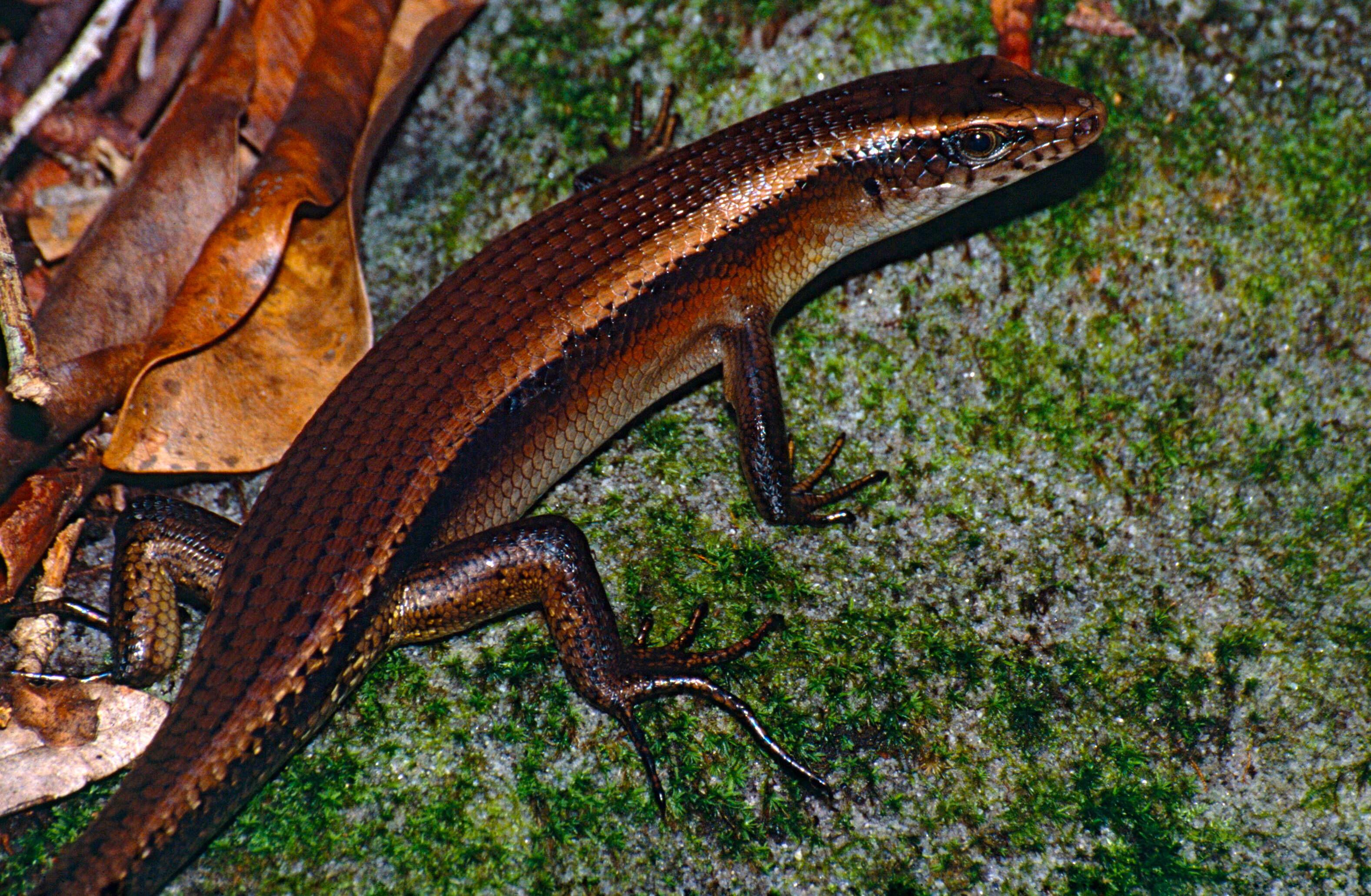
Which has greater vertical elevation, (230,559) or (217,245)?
(217,245)

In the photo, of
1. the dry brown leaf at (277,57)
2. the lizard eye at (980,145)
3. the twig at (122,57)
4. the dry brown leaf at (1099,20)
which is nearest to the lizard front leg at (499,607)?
the dry brown leaf at (277,57)

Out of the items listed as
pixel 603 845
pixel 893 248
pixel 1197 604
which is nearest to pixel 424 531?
pixel 603 845

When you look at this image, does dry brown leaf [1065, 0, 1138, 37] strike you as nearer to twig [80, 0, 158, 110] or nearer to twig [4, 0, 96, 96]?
twig [80, 0, 158, 110]

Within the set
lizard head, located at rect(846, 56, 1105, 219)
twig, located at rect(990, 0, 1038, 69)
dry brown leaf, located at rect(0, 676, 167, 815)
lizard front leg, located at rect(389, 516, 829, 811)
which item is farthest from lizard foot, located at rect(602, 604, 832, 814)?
twig, located at rect(990, 0, 1038, 69)

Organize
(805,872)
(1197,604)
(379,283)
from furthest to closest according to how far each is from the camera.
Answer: (379,283), (1197,604), (805,872)

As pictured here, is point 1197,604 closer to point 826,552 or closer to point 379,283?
point 826,552

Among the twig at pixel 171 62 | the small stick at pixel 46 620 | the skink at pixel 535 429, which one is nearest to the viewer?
the skink at pixel 535 429

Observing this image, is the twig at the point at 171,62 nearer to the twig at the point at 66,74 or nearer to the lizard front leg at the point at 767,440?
the twig at the point at 66,74
